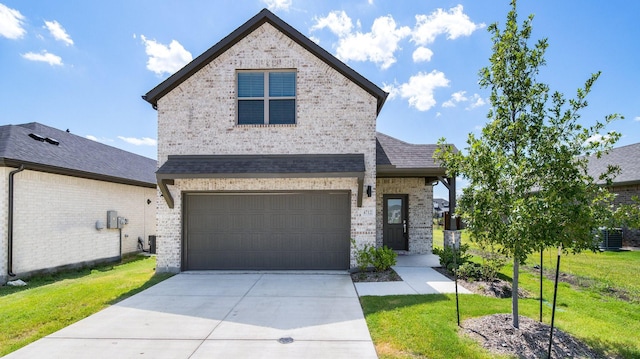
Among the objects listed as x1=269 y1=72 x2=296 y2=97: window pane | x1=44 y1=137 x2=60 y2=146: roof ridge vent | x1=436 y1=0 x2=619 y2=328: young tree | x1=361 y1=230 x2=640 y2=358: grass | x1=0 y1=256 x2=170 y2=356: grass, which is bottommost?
x1=0 y1=256 x2=170 y2=356: grass

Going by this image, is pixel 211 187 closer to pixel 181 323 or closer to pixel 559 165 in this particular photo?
pixel 181 323

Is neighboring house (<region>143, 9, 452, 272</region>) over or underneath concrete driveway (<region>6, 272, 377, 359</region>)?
over

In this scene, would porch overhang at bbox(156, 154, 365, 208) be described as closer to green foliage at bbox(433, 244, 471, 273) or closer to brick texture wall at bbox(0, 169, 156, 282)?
green foliage at bbox(433, 244, 471, 273)

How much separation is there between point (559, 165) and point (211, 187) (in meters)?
8.34

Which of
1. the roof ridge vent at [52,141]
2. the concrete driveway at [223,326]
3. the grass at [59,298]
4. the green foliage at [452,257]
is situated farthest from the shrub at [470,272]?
the roof ridge vent at [52,141]

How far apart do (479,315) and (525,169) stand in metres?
2.75

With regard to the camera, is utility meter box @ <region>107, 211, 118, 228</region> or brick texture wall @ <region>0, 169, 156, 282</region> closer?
brick texture wall @ <region>0, 169, 156, 282</region>

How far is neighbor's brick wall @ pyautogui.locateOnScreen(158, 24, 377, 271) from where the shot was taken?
9.70m

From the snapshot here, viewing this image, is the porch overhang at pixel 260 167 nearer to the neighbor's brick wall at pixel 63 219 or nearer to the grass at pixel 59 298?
the grass at pixel 59 298

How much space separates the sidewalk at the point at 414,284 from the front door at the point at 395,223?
2401mm

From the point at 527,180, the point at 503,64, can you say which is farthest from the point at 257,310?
the point at 503,64

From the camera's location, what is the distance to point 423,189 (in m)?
12.7

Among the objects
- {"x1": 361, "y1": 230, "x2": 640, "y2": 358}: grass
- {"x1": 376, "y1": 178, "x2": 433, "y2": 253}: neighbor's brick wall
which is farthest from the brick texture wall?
{"x1": 376, "y1": 178, "x2": 433, "y2": 253}: neighbor's brick wall

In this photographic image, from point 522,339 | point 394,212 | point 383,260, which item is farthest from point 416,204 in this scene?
point 522,339
